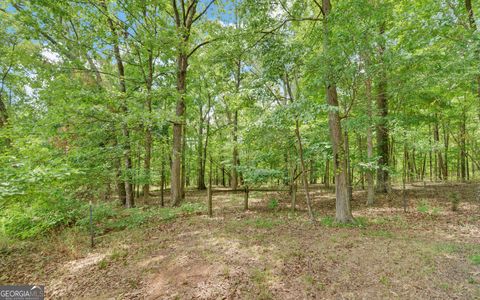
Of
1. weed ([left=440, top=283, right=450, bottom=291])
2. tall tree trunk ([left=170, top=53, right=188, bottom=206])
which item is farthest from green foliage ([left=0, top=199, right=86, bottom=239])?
weed ([left=440, top=283, right=450, bottom=291])

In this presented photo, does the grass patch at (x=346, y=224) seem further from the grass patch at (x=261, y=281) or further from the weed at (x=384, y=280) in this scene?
the grass patch at (x=261, y=281)

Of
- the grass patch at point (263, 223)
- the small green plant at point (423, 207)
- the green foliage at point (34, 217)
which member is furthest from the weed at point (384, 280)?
the green foliage at point (34, 217)

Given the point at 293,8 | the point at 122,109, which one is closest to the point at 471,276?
the point at 293,8

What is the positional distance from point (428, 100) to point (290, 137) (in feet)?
26.8

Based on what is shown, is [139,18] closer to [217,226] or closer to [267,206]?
[217,226]

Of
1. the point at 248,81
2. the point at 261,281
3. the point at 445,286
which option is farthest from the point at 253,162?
the point at 445,286

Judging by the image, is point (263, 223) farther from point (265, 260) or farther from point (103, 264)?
point (103, 264)

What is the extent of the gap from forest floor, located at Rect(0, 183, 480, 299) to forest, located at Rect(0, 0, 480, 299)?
0.03 metres

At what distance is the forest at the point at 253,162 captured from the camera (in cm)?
389

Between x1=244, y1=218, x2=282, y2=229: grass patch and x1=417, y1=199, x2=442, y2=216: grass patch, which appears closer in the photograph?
x1=244, y1=218, x2=282, y2=229: grass patch

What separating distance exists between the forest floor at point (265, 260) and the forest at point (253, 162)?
0.11ft

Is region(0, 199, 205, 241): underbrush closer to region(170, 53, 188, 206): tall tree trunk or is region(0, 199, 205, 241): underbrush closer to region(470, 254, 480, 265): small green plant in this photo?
region(170, 53, 188, 206): tall tree trunk

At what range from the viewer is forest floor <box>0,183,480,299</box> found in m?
3.46

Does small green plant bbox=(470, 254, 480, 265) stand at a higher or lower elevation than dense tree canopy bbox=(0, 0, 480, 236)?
lower
